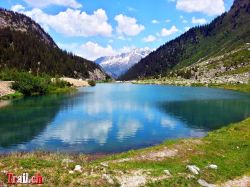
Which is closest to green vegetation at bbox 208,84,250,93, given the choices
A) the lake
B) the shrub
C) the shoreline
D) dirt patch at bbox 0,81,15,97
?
the lake

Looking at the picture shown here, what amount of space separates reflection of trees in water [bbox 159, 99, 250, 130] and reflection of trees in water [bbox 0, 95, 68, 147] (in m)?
30.0

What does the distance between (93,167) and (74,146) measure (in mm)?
22564

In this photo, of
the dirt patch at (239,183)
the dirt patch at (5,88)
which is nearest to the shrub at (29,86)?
the dirt patch at (5,88)

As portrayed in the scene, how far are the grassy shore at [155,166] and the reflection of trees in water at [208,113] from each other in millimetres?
26662

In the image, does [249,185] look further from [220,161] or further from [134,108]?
[134,108]

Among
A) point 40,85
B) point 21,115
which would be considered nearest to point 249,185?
point 21,115

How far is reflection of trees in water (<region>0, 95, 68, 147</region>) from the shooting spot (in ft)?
193

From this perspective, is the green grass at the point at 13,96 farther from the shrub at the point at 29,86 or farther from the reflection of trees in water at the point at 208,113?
the reflection of trees in water at the point at 208,113

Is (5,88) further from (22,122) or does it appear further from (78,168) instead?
(78,168)

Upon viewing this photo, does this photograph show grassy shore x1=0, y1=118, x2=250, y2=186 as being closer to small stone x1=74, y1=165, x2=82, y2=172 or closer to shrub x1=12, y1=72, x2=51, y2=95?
small stone x1=74, y1=165, x2=82, y2=172

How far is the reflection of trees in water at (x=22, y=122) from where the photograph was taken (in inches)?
2311

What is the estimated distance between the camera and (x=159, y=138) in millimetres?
57906

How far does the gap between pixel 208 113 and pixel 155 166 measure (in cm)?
5689

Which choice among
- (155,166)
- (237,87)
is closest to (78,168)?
(155,166)
